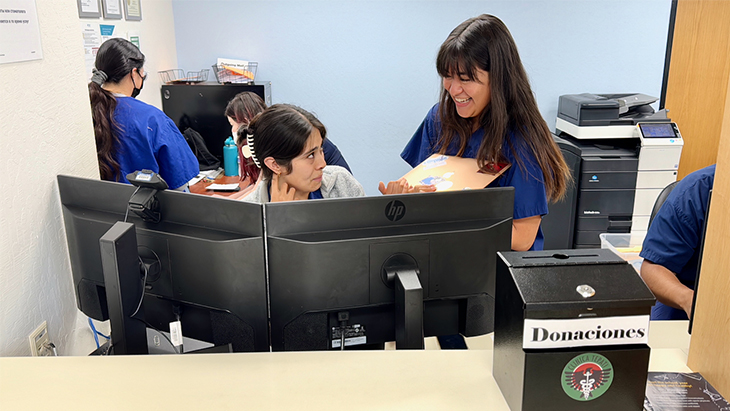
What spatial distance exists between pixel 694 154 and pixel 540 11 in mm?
1326

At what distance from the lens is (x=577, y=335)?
0.73 m

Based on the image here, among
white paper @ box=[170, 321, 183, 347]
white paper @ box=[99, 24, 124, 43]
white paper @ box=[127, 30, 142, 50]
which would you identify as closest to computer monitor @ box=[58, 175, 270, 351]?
white paper @ box=[170, 321, 183, 347]

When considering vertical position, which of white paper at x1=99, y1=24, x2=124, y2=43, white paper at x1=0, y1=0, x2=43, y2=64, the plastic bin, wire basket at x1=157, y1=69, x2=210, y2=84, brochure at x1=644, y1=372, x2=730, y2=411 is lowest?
the plastic bin

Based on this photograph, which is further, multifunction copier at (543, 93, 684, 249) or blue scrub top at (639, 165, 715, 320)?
multifunction copier at (543, 93, 684, 249)

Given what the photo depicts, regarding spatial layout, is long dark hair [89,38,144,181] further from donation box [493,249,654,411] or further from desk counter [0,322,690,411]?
donation box [493,249,654,411]

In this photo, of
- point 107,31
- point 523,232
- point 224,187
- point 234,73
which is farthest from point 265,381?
point 234,73

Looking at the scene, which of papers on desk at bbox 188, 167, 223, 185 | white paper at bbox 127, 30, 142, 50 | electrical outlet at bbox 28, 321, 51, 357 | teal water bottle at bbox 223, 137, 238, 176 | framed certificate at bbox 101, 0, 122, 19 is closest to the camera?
electrical outlet at bbox 28, 321, 51, 357

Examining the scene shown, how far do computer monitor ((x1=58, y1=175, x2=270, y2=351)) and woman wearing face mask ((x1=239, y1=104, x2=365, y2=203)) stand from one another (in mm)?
676

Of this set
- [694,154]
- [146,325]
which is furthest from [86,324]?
[694,154]

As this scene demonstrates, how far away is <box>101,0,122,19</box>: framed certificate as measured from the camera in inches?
112

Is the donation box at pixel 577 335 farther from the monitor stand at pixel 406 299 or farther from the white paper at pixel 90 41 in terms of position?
the white paper at pixel 90 41

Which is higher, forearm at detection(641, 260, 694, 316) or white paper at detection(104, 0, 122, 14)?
white paper at detection(104, 0, 122, 14)

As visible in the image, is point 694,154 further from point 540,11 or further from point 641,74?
point 540,11

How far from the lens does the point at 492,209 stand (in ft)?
3.72
